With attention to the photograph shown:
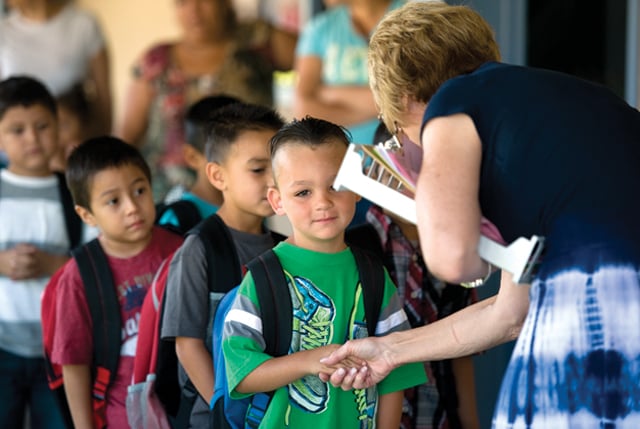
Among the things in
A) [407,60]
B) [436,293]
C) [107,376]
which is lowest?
[107,376]

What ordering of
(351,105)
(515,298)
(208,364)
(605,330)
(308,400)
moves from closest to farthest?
(605,330) → (515,298) → (308,400) → (208,364) → (351,105)

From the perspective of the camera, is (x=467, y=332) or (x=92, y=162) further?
(x=92, y=162)

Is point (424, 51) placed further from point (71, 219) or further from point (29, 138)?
point (29, 138)

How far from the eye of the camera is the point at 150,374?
8.46 feet

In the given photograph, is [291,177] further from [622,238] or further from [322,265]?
[622,238]

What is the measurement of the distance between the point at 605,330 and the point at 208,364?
114 cm

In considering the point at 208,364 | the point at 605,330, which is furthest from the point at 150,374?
the point at 605,330

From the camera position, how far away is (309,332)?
2076 millimetres

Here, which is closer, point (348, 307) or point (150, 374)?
point (348, 307)

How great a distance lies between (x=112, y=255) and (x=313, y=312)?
3.26ft

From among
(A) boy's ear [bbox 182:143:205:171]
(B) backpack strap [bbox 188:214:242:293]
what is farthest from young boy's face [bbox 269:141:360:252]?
(A) boy's ear [bbox 182:143:205:171]

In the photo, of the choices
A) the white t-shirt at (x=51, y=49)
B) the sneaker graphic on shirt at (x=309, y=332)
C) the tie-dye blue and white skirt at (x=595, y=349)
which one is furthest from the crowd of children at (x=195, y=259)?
the white t-shirt at (x=51, y=49)

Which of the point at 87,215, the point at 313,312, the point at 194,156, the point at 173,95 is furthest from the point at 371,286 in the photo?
the point at 173,95

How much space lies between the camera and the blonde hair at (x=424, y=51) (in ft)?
6.22
